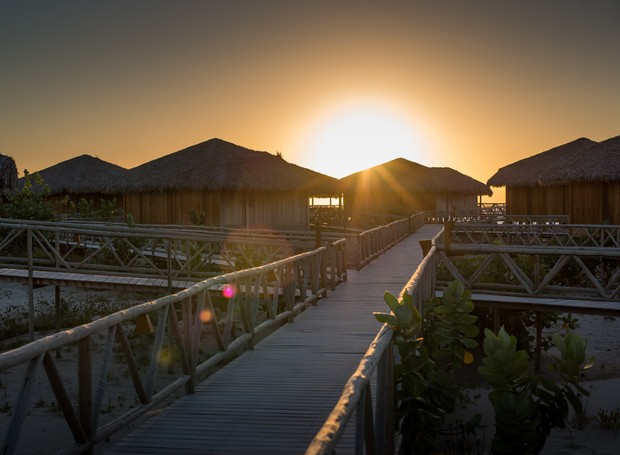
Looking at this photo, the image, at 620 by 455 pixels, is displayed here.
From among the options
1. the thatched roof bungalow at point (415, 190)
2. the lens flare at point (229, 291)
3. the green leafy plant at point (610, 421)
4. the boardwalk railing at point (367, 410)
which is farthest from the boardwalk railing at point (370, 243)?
the thatched roof bungalow at point (415, 190)

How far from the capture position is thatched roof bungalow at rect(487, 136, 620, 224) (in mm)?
26656

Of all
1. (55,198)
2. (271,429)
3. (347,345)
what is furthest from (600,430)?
(55,198)

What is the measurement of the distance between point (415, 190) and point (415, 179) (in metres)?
1.87

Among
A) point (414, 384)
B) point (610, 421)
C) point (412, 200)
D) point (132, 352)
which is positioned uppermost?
point (412, 200)

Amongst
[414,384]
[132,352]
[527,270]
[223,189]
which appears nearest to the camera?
[414,384]

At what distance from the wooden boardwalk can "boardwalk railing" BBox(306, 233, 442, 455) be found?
0.71 meters

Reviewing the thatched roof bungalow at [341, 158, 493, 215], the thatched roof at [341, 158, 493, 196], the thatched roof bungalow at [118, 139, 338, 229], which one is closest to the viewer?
the thatched roof bungalow at [118, 139, 338, 229]

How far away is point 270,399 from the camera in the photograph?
5969 millimetres

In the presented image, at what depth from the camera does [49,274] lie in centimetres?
1426

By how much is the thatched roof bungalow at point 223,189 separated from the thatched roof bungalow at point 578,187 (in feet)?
34.0

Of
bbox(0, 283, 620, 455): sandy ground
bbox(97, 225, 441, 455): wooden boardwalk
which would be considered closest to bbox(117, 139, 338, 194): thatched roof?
bbox(0, 283, 620, 455): sandy ground

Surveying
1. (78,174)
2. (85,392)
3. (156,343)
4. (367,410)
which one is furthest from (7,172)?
Answer: (78,174)

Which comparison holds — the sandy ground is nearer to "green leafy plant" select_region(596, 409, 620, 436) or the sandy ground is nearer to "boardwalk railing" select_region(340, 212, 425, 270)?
"green leafy plant" select_region(596, 409, 620, 436)

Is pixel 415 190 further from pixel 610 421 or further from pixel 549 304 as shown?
pixel 610 421
